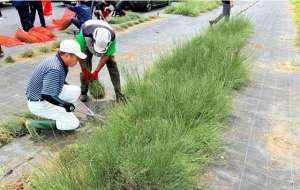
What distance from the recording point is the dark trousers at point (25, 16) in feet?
37.1

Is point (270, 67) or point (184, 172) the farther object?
point (270, 67)

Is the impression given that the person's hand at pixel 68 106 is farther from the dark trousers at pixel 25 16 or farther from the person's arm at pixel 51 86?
the dark trousers at pixel 25 16

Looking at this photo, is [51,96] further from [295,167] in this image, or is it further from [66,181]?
[295,167]

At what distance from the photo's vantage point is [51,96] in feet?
15.8

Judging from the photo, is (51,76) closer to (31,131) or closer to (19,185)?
(31,131)

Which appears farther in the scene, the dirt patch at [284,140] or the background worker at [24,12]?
the background worker at [24,12]

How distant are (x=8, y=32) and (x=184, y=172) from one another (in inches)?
383

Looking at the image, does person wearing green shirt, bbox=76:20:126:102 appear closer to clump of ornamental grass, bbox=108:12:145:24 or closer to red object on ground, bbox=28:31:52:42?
red object on ground, bbox=28:31:52:42

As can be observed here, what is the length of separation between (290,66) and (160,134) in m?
5.76

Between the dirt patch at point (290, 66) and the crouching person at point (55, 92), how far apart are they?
482cm

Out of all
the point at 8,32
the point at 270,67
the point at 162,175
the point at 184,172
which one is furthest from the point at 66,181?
the point at 8,32

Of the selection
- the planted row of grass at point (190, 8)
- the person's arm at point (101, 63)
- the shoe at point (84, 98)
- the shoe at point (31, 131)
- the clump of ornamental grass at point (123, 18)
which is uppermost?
the person's arm at point (101, 63)

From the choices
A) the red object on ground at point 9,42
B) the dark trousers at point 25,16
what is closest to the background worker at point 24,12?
the dark trousers at point 25,16

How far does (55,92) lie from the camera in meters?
4.84
